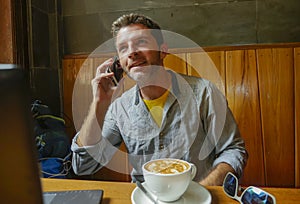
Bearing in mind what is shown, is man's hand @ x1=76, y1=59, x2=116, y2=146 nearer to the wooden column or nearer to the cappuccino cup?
the cappuccino cup

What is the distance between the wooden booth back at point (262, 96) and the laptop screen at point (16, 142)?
142 centimetres

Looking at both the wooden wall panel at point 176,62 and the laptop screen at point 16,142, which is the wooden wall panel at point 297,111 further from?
the laptop screen at point 16,142

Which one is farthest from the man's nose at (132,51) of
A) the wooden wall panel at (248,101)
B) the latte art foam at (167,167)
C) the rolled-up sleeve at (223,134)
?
the wooden wall panel at (248,101)

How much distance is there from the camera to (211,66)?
1803mm

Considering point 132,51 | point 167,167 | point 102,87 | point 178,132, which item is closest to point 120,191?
point 167,167

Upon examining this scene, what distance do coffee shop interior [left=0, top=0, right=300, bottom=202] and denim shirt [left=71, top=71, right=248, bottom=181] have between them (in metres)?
0.69

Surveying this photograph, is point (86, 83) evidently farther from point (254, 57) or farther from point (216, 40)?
point (254, 57)

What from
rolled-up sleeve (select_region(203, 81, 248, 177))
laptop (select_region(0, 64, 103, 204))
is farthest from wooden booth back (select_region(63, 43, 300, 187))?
laptop (select_region(0, 64, 103, 204))

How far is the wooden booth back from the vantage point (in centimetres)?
171

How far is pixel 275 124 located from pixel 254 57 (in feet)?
1.41

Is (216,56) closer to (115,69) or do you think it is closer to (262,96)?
(262,96)

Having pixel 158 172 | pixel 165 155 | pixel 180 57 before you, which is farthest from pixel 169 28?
pixel 158 172

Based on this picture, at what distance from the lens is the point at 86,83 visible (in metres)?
1.99

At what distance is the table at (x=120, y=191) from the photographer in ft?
2.23
